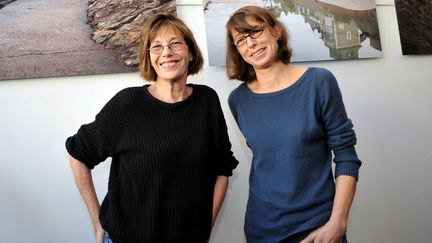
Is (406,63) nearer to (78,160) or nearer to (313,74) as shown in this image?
(313,74)

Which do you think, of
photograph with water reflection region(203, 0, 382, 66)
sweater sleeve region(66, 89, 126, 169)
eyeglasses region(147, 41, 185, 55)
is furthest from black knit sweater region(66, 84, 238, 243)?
photograph with water reflection region(203, 0, 382, 66)

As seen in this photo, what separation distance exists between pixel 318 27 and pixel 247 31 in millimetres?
797

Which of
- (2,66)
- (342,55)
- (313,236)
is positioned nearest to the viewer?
(313,236)

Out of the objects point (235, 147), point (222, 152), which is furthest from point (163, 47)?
point (235, 147)

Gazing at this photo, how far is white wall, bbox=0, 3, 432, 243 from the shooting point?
1.21m

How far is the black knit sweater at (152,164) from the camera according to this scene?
31.2 inches

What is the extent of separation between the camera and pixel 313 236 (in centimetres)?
81

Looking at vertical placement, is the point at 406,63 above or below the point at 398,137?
above

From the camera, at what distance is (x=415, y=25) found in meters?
1.72

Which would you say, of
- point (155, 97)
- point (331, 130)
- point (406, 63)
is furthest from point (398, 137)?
point (155, 97)

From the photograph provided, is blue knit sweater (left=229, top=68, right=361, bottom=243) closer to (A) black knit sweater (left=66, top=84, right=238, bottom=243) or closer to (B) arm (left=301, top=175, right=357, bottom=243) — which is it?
(B) arm (left=301, top=175, right=357, bottom=243)

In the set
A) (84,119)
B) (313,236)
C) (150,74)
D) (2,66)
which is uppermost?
(2,66)

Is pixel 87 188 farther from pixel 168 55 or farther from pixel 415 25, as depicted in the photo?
pixel 415 25

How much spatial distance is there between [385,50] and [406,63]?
16 cm
